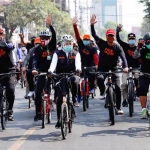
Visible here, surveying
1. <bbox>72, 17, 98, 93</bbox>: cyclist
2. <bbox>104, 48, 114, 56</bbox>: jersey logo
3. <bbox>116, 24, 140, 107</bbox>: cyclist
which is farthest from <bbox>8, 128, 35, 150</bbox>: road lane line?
<bbox>72, 17, 98, 93</bbox>: cyclist

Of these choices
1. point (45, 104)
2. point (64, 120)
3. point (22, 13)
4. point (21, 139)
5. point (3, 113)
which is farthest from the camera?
point (22, 13)

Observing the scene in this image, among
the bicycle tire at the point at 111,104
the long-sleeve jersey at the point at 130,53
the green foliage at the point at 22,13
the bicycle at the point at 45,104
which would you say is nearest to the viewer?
the bicycle at the point at 45,104

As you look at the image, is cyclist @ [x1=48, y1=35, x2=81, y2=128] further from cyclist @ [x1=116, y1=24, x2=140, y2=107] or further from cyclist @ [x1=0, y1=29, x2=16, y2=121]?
cyclist @ [x1=116, y1=24, x2=140, y2=107]

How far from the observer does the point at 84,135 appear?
11.2 m

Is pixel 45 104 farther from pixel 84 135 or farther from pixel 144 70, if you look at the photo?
pixel 144 70

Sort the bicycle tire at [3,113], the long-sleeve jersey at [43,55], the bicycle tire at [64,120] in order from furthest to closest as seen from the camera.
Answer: the long-sleeve jersey at [43,55] < the bicycle tire at [3,113] < the bicycle tire at [64,120]

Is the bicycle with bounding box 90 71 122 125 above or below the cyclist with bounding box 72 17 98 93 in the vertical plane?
below

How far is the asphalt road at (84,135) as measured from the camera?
32.8 ft

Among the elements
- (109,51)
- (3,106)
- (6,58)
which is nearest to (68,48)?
(6,58)

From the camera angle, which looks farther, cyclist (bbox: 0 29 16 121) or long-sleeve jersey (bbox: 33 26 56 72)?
long-sleeve jersey (bbox: 33 26 56 72)

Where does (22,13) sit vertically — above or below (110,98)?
above

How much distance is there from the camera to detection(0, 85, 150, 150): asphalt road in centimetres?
998

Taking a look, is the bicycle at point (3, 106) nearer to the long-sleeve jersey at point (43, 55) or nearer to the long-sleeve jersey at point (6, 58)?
the long-sleeve jersey at point (6, 58)

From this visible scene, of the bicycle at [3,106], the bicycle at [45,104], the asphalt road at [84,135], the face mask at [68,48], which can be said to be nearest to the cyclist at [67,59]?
the face mask at [68,48]
